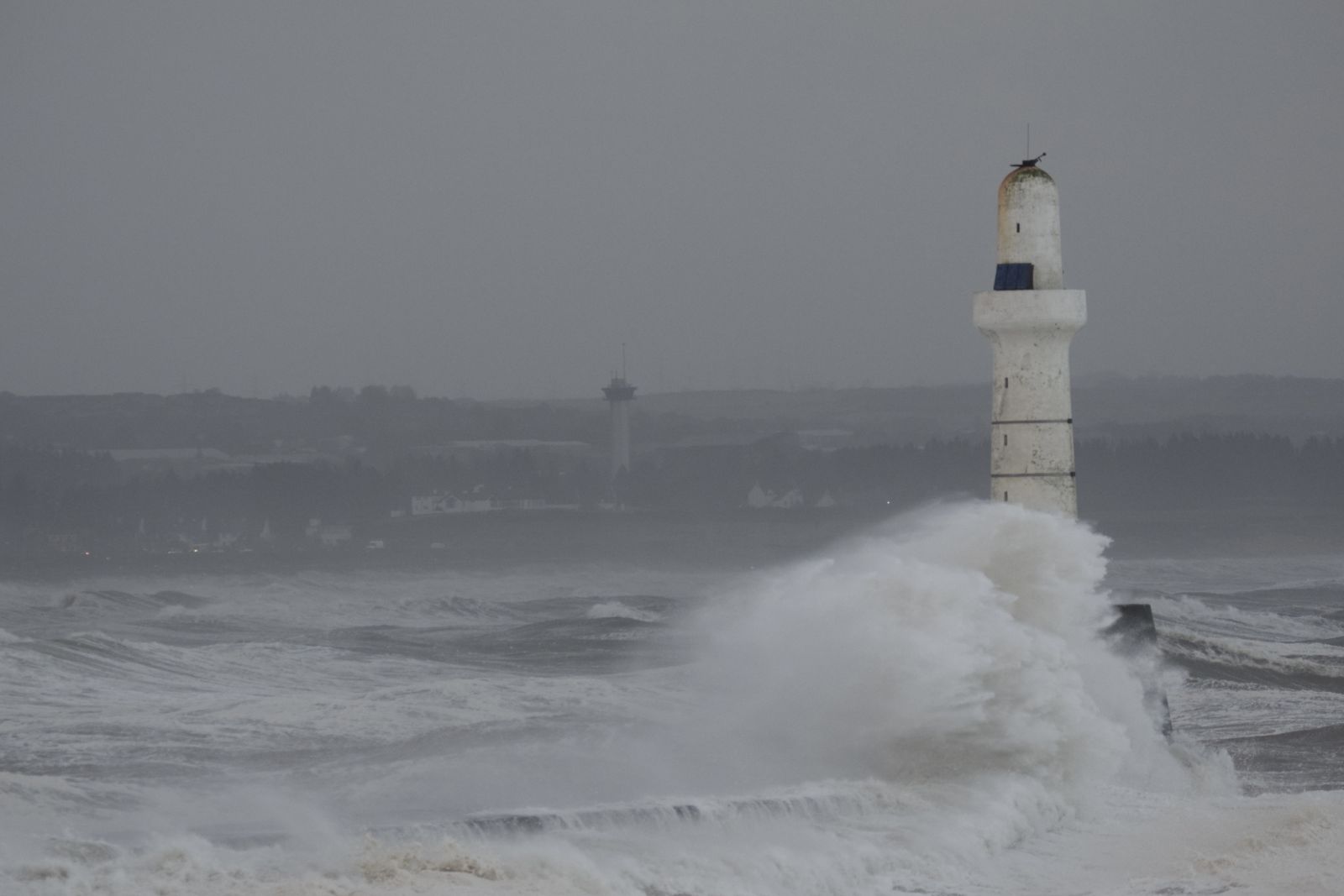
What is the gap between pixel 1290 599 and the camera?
43594mm

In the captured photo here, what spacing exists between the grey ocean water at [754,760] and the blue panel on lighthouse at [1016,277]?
6.96ft

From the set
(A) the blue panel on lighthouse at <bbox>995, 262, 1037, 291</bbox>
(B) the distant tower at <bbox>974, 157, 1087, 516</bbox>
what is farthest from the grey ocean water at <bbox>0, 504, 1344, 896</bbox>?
(A) the blue panel on lighthouse at <bbox>995, 262, 1037, 291</bbox>

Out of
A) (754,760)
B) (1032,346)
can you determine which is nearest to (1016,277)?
(1032,346)

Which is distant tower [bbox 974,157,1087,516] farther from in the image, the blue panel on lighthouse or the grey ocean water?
the grey ocean water

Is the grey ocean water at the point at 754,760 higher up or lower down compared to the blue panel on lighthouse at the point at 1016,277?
lower down

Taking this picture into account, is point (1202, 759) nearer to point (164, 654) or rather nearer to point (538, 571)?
point (164, 654)

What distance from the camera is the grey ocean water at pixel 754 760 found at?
38.5 ft

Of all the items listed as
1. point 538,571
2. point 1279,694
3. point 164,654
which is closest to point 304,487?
point 538,571

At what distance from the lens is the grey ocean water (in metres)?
11.7

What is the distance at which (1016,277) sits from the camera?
1822 cm

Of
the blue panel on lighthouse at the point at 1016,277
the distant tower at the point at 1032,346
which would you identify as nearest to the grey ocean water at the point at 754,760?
the distant tower at the point at 1032,346

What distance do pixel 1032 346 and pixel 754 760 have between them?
209 inches

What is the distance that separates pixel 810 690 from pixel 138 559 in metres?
55.0

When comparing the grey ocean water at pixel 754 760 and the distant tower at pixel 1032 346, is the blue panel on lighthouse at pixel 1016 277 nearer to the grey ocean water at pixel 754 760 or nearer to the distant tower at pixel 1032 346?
the distant tower at pixel 1032 346
